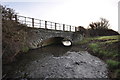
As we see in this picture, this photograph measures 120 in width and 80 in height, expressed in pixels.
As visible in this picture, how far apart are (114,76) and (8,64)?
7.41 m

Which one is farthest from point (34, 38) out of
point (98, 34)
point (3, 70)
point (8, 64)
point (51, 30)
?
point (98, 34)

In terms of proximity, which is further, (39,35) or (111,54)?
(39,35)

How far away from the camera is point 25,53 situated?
12.1 m

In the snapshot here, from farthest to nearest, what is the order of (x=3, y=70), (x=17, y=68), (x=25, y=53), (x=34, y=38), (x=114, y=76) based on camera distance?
(x=34, y=38)
(x=25, y=53)
(x=17, y=68)
(x=3, y=70)
(x=114, y=76)

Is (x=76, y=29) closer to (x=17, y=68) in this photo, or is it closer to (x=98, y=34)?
(x=98, y=34)

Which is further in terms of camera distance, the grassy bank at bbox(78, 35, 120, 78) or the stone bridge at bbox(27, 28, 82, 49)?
the stone bridge at bbox(27, 28, 82, 49)

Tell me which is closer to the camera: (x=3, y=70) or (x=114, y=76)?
(x=114, y=76)

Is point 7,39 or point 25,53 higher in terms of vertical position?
point 7,39

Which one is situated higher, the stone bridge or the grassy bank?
the stone bridge

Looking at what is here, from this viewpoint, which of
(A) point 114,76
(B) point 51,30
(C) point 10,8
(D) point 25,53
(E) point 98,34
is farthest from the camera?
(E) point 98,34

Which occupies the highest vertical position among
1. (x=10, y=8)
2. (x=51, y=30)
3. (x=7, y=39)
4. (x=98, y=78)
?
(x=10, y=8)

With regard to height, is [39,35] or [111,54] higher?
[39,35]

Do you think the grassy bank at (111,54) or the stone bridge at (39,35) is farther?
the stone bridge at (39,35)

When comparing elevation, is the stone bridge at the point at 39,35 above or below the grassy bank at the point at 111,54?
above
